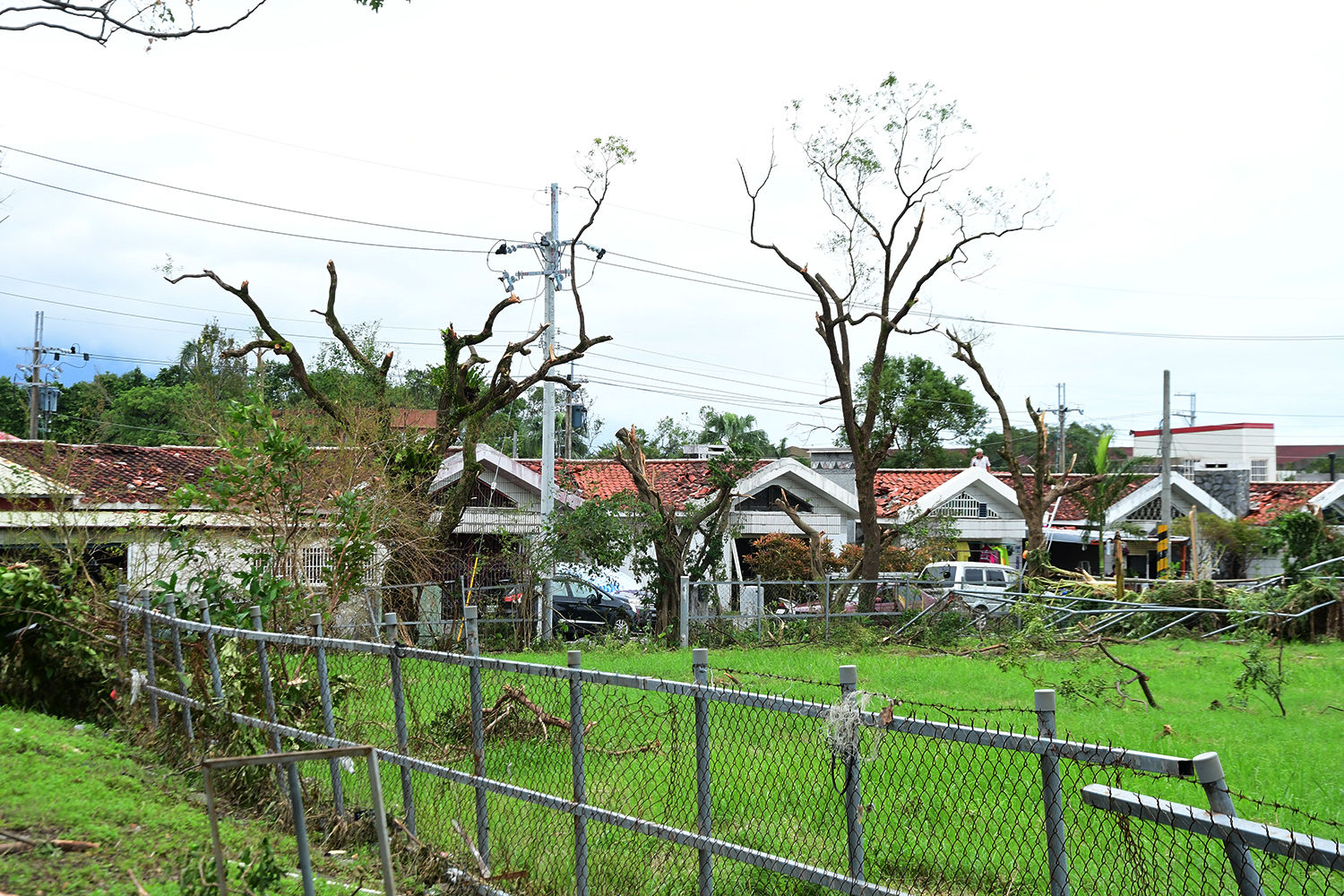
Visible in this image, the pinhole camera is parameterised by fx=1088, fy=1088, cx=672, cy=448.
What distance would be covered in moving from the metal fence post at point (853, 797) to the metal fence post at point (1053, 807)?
70 cm

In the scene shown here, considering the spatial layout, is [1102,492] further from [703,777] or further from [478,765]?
[703,777]

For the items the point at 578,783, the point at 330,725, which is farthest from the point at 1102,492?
the point at 578,783

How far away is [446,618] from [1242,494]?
106ft

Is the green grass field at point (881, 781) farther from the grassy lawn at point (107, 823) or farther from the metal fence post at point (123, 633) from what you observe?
the metal fence post at point (123, 633)

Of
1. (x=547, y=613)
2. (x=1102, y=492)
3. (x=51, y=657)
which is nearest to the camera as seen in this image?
(x=51, y=657)

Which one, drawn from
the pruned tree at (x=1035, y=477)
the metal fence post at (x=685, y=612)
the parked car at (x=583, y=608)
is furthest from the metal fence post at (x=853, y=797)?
the pruned tree at (x=1035, y=477)

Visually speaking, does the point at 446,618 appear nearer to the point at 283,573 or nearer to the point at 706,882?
the point at 283,573

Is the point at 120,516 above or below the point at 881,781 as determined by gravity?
above

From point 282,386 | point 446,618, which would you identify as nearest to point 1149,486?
point 446,618

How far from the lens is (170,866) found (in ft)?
19.5

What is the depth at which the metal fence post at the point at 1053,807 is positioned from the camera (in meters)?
3.40

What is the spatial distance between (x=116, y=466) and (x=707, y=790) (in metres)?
21.1

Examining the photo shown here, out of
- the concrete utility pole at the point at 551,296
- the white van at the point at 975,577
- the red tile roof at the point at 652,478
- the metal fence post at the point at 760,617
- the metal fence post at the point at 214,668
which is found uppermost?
the concrete utility pole at the point at 551,296

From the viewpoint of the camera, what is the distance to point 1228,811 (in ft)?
9.09
